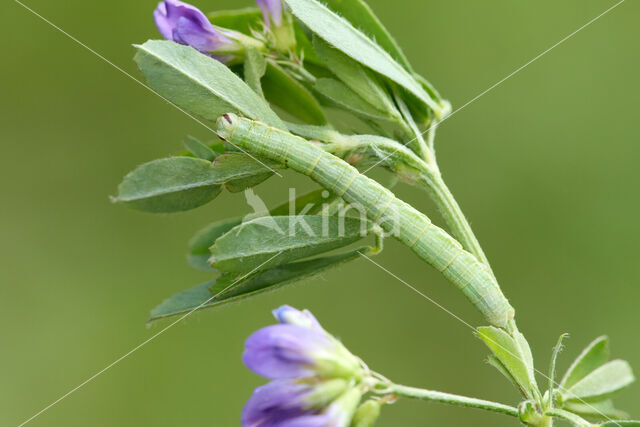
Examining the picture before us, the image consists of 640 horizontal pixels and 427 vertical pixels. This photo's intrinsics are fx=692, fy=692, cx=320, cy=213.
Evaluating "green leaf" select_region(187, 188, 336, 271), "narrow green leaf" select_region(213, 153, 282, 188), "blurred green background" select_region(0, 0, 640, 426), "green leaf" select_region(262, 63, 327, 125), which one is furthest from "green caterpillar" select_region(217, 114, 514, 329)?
"blurred green background" select_region(0, 0, 640, 426)

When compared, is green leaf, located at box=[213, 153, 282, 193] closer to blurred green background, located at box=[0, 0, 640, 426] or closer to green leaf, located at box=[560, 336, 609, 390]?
green leaf, located at box=[560, 336, 609, 390]

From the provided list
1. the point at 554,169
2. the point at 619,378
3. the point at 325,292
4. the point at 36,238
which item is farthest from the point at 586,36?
the point at 36,238

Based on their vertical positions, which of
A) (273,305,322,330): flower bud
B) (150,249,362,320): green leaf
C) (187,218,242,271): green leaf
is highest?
(187,218,242,271): green leaf

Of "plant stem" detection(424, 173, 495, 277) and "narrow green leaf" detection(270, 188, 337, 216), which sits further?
"narrow green leaf" detection(270, 188, 337, 216)

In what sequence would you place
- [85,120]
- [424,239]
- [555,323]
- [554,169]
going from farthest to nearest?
1. [85,120]
2. [554,169]
3. [555,323]
4. [424,239]

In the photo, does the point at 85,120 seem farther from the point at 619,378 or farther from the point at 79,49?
the point at 619,378
